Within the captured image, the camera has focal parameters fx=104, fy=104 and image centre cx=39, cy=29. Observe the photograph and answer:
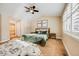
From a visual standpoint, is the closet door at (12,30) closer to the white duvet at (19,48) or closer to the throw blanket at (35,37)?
the white duvet at (19,48)

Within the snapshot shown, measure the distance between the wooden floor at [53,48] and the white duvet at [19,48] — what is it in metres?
0.13

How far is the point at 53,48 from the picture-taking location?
6.49 feet

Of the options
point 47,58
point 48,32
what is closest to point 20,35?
point 48,32

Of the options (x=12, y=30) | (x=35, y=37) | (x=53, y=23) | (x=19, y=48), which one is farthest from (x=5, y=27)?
(x=53, y=23)

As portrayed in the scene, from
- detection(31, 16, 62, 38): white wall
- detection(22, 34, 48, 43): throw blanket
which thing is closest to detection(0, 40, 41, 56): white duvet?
detection(22, 34, 48, 43): throw blanket

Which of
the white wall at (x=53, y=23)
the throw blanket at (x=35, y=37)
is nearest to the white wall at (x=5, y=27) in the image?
the throw blanket at (x=35, y=37)

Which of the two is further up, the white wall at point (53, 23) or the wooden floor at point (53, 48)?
the white wall at point (53, 23)

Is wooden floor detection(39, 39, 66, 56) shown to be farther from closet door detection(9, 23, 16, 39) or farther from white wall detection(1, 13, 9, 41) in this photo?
white wall detection(1, 13, 9, 41)

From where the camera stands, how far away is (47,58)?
1.52 m

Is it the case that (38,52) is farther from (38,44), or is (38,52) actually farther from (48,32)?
(48,32)

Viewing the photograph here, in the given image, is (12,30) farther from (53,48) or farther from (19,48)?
(53,48)

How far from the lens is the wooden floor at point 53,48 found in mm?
1833

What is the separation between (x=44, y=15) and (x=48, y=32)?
35cm

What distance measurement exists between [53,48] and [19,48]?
63 cm
